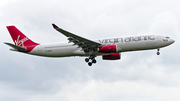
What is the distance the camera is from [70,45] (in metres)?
54.9

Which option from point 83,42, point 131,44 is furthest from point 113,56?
point 83,42

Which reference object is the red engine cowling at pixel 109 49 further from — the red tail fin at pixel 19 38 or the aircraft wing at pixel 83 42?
the red tail fin at pixel 19 38

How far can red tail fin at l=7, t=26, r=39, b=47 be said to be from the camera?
58062 millimetres

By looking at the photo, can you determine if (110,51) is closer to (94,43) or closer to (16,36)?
(94,43)

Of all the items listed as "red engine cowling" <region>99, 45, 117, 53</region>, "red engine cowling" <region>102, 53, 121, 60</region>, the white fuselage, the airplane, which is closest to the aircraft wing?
the airplane

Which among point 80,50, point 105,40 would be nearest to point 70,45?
point 80,50

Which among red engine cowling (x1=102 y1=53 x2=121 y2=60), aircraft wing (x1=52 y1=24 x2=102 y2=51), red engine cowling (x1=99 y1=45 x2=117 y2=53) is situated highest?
aircraft wing (x1=52 y1=24 x2=102 y2=51)

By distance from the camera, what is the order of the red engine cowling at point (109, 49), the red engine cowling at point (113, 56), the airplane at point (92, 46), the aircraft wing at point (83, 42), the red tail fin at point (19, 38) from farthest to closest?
the red tail fin at point (19, 38) → the red engine cowling at point (113, 56) → the airplane at point (92, 46) → the red engine cowling at point (109, 49) → the aircraft wing at point (83, 42)

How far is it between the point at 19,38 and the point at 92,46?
14.0m

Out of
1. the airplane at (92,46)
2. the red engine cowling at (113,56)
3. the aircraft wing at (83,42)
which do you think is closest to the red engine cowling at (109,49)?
the airplane at (92,46)

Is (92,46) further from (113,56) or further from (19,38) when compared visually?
(19,38)

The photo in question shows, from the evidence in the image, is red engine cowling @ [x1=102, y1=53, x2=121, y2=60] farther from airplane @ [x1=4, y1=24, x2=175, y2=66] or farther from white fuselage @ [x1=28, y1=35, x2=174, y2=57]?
white fuselage @ [x1=28, y1=35, x2=174, y2=57]

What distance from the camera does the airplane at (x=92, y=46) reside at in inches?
2048

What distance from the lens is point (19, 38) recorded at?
5875 cm
